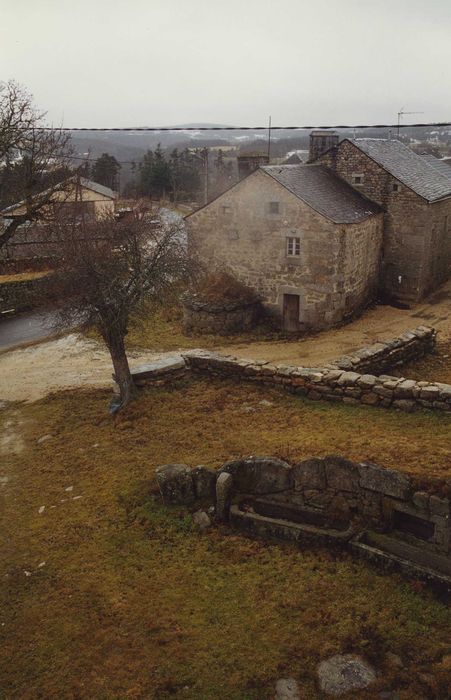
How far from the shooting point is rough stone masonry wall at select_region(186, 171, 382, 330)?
2391 centimetres

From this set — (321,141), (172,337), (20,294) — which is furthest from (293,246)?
(20,294)

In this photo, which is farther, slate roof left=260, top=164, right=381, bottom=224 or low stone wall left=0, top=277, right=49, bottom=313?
low stone wall left=0, top=277, right=49, bottom=313

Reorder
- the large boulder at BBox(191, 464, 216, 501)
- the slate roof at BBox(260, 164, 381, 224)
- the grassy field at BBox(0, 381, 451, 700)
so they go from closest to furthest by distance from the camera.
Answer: the grassy field at BBox(0, 381, 451, 700), the large boulder at BBox(191, 464, 216, 501), the slate roof at BBox(260, 164, 381, 224)

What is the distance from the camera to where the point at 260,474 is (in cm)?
932

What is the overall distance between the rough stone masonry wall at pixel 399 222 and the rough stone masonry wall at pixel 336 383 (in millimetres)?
13285

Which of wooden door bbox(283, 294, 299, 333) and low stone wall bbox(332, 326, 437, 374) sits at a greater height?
low stone wall bbox(332, 326, 437, 374)

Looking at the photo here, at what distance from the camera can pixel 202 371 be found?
49.9ft

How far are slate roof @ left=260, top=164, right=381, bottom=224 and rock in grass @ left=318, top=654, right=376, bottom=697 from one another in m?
19.3

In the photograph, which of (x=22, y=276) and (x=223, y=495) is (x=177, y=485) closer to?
(x=223, y=495)

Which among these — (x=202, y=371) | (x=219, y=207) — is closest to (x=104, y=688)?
(x=202, y=371)

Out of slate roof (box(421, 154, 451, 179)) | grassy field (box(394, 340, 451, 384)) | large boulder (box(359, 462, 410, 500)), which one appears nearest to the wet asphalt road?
grassy field (box(394, 340, 451, 384))

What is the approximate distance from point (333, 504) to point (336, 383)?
4.38 metres

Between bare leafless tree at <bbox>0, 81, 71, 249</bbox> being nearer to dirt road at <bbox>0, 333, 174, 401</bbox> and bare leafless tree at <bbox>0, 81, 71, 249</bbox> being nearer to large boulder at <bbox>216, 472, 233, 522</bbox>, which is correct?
dirt road at <bbox>0, 333, 174, 401</bbox>

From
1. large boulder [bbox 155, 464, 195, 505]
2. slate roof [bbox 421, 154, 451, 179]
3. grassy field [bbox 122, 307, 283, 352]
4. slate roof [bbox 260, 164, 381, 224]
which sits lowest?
grassy field [bbox 122, 307, 283, 352]
